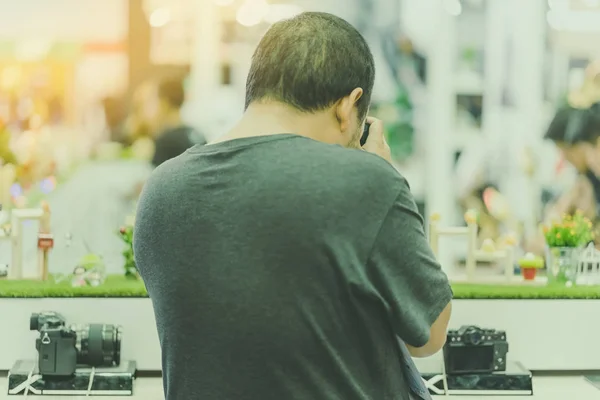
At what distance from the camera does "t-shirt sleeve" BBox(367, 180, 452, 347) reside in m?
0.83

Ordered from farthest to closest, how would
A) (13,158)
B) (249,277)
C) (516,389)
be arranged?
(13,158), (516,389), (249,277)

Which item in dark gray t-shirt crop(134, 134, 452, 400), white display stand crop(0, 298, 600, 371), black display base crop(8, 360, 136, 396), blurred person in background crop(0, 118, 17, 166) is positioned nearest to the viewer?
dark gray t-shirt crop(134, 134, 452, 400)

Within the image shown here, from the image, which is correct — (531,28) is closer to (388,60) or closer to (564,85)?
(564,85)

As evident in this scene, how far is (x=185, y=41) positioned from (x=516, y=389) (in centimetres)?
104

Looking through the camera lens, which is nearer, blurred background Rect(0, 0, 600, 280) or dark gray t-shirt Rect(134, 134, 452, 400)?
dark gray t-shirt Rect(134, 134, 452, 400)

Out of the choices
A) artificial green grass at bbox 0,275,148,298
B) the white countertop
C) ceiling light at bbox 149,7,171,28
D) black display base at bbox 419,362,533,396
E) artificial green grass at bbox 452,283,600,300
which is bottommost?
the white countertop

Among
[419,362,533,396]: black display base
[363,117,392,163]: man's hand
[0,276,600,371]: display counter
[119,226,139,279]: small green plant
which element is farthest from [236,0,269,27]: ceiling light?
[363,117,392,163]: man's hand

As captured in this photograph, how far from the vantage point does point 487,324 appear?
73.4 inches

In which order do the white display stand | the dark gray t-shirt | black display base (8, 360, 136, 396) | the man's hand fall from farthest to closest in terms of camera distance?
the white display stand → black display base (8, 360, 136, 396) → the man's hand → the dark gray t-shirt

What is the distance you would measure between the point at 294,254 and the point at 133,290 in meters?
1.06

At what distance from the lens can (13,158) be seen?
1945 mm

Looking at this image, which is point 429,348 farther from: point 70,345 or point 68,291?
point 68,291

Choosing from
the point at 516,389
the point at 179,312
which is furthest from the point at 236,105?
the point at 179,312

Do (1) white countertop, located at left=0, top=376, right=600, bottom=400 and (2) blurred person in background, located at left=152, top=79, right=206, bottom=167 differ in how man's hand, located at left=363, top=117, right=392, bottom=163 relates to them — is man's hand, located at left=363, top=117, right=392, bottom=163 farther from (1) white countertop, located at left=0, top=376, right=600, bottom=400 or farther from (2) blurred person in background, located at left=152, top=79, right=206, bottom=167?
(2) blurred person in background, located at left=152, top=79, right=206, bottom=167
